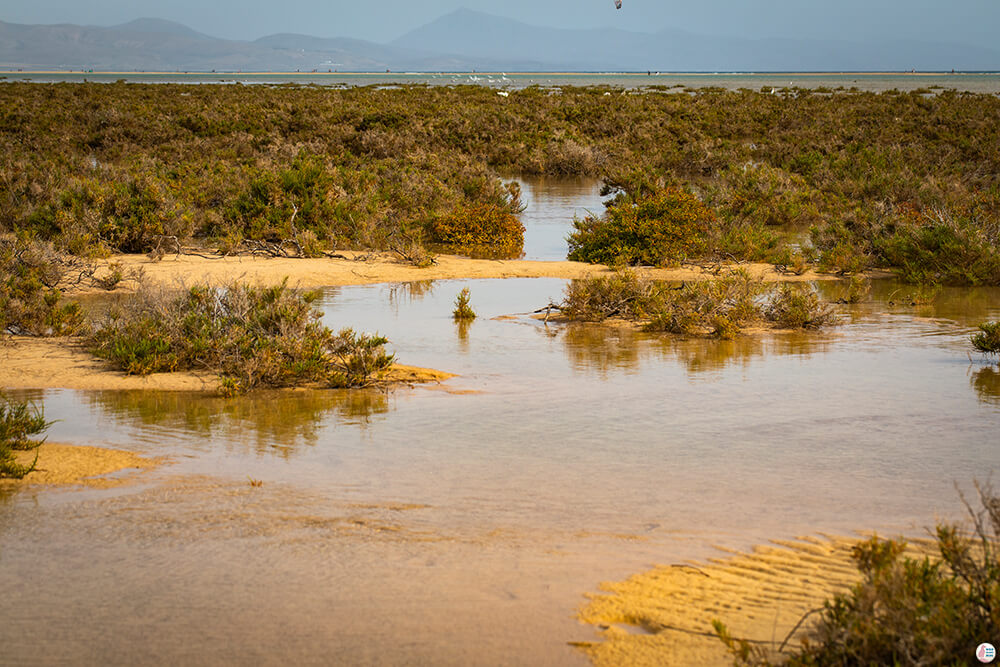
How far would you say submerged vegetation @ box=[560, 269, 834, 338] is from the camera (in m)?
11.3

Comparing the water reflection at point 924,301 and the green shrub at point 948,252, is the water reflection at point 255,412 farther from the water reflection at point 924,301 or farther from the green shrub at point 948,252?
the green shrub at point 948,252

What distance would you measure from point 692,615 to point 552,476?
6.96 feet

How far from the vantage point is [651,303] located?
11844mm

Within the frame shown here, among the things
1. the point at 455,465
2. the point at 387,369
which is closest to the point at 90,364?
the point at 387,369

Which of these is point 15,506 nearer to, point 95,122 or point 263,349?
point 263,349

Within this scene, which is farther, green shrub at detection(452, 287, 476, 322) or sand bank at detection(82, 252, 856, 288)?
sand bank at detection(82, 252, 856, 288)

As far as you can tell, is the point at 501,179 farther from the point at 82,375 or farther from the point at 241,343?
the point at 82,375

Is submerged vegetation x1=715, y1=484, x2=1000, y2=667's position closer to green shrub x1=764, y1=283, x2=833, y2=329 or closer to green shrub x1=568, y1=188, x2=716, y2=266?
green shrub x1=764, y1=283, x2=833, y2=329

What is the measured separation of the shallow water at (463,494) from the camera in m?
4.43

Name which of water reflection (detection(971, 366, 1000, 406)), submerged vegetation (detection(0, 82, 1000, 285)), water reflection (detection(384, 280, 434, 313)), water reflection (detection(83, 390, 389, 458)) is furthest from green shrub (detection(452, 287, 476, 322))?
water reflection (detection(971, 366, 1000, 406))

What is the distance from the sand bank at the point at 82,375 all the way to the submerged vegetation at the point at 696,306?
3.23 metres

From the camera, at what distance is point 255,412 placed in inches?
316

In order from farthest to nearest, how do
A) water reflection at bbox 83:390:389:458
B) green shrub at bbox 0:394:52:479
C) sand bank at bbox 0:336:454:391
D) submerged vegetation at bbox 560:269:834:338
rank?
submerged vegetation at bbox 560:269:834:338 → sand bank at bbox 0:336:454:391 → water reflection at bbox 83:390:389:458 → green shrub at bbox 0:394:52:479

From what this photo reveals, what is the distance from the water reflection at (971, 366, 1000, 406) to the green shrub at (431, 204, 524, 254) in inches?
322
